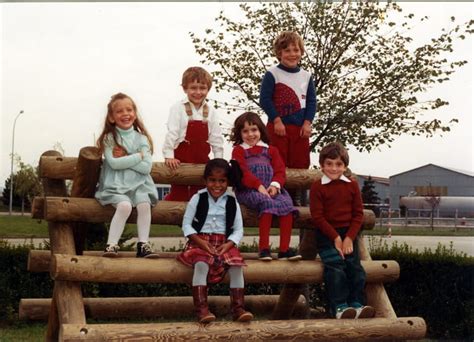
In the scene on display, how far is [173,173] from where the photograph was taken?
6.61 m

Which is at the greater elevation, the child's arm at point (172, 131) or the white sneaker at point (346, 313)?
the child's arm at point (172, 131)

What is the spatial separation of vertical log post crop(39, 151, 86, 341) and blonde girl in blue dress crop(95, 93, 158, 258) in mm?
384

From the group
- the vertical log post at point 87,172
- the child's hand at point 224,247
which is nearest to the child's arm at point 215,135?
the vertical log post at point 87,172

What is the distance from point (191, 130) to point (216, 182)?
1.18m

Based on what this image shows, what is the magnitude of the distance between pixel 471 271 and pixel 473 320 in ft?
2.14

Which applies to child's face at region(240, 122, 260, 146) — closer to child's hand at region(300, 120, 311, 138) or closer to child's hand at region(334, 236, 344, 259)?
child's hand at region(300, 120, 311, 138)

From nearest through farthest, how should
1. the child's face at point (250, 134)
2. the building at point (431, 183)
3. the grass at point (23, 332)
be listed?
the child's face at point (250, 134)
the grass at point (23, 332)
the building at point (431, 183)

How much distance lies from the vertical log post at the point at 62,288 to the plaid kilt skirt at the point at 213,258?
88cm

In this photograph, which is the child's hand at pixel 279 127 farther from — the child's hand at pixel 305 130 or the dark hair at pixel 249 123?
the dark hair at pixel 249 123

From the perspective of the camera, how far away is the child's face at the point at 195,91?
6.75m

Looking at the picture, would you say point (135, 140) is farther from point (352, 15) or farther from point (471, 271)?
point (352, 15)

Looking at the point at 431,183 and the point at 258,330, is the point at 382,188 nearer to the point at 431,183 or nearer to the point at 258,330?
the point at 431,183

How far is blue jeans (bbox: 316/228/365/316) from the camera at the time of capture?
6188 millimetres

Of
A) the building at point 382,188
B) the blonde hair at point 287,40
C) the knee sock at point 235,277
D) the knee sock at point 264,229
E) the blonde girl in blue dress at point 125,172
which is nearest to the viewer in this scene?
the knee sock at point 235,277
